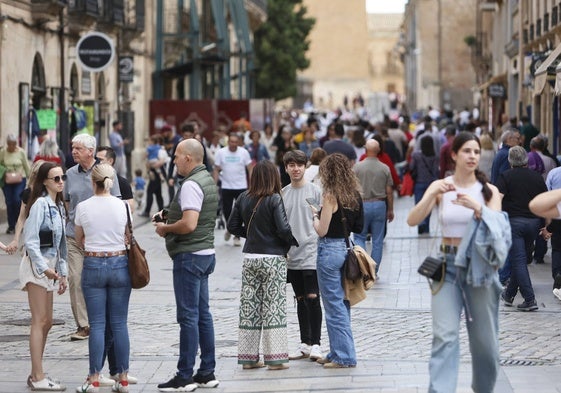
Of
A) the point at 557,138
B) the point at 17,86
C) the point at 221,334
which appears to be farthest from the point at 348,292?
the point at 557,138

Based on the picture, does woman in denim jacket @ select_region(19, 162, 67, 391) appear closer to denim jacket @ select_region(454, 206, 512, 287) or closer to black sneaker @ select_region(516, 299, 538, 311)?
denim jacket @ select_region(454, 206, 512, 287)

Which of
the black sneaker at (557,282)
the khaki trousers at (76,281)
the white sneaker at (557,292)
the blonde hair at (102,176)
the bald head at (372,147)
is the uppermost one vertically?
the bald head at (372,147)

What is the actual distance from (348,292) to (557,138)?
1935 centimetres

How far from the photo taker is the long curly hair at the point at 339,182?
425 inches

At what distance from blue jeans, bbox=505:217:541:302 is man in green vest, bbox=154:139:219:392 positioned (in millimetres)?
4647

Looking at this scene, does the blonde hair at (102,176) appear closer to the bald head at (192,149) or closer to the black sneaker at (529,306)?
the bald head at (192,149)

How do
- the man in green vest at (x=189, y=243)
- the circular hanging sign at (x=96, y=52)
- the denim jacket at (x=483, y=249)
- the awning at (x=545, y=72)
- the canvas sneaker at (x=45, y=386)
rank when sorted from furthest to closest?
1. the circular hanging sign at (x=96, y=52)
2. the awning at (x=545, y=72)
3. the canvas sneaker at (x=45, y=386)
4. the man in green vest at (x=189, y=243)
5. the denim jacket at (x=483, y=249)

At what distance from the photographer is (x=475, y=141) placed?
8.34 metres

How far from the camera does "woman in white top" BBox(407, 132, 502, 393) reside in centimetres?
820

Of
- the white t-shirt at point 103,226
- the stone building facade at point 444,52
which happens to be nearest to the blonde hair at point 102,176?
the white t-shirt at point 103,226

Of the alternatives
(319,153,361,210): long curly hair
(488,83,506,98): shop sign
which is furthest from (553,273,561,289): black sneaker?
(488,83,506,98): shop sign

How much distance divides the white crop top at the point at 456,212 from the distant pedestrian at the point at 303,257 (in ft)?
9.50

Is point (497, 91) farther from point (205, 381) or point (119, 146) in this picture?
point (205, 381)

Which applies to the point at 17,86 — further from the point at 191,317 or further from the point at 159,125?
the point at 191,317
